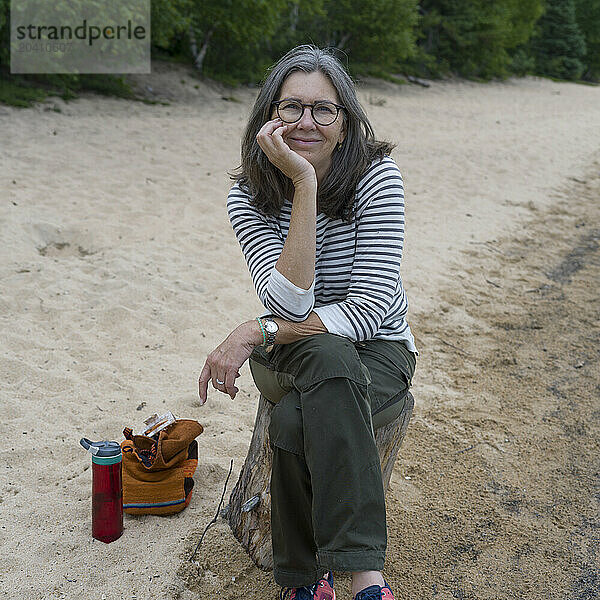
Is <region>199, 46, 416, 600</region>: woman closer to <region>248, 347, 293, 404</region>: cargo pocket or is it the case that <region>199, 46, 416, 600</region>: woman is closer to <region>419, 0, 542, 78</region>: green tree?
<region>248, 347, 293, 404</region>: cargo pocket

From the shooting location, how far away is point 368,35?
17094 mm

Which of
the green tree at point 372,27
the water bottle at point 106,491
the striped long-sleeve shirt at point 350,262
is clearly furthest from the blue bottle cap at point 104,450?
the green tree at point 372,27

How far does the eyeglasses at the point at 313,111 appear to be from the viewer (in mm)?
2356

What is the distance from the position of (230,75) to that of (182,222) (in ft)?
29.1

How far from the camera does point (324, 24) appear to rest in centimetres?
1709

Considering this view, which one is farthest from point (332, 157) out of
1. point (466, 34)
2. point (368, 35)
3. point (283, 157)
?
point (466, 34)

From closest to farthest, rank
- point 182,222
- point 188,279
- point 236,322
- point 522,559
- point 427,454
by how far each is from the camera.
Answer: point 522,559
point 427,454
point 236,322
point 188,279
point 182,222

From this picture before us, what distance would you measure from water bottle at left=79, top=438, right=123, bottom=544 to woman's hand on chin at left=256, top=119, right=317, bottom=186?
3.48 feet


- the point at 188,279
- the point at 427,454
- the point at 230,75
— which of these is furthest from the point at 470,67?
the point at 427,454

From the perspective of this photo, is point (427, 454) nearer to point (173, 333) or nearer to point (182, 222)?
point (173, 333)

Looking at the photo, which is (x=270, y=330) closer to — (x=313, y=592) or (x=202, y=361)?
(x=313, y=592)

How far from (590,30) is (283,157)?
36356mm

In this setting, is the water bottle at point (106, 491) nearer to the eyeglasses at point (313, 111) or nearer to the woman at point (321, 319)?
the woman at point (321, 319)

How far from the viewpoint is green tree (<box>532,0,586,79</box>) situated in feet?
99.6
